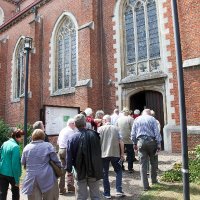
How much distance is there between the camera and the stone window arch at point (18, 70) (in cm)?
1948

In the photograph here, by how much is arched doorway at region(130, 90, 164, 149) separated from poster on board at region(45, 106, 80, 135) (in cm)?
456

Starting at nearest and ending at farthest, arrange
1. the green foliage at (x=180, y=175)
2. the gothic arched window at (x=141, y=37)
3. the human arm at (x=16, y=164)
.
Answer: the human arm at (x=16, y=164)
the green foliage at (x=180, y=175)
the gothic arched window at (x=141, y=37)

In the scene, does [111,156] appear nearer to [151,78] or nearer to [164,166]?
[164,166]

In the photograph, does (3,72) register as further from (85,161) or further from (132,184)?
(85,161)

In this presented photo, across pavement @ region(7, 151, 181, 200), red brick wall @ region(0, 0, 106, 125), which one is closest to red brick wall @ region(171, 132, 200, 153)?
pavement @ region(7, 151, 181, 200)

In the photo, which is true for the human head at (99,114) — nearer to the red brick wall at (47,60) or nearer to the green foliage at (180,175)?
the green foliage at (180,175)

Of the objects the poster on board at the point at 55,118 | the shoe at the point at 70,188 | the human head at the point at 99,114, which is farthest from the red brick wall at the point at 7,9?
the shoe at the point at 70,188

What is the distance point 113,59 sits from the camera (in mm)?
12664

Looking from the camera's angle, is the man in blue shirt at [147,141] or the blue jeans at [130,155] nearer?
the man in blue shirt at [147,141]

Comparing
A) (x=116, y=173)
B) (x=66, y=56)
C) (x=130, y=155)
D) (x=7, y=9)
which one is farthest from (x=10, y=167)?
(x=7, y=9)

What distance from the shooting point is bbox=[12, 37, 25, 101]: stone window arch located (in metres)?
19.5

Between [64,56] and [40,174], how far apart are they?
12.9 metres

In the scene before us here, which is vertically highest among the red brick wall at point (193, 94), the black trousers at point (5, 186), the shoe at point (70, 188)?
the red brick wall at point (193, 94)

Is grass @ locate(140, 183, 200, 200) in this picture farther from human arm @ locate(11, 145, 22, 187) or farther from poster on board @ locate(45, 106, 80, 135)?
poster on board @ locate(45, 106, 80, 135)
